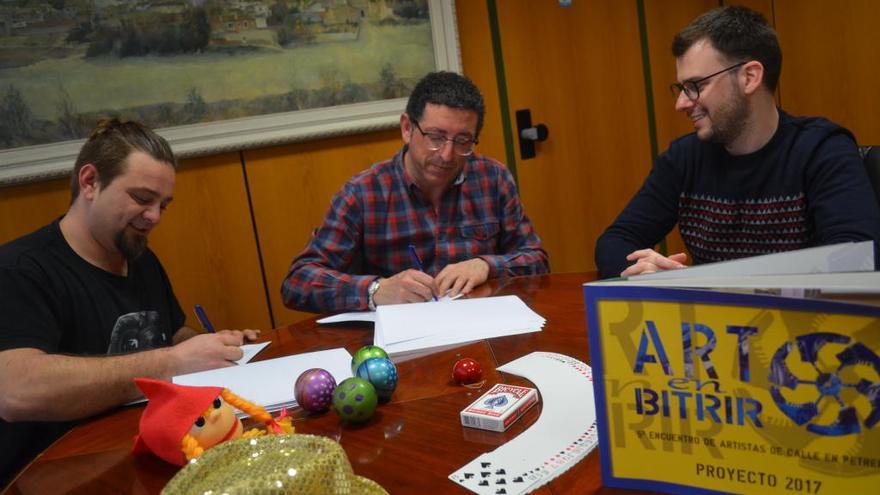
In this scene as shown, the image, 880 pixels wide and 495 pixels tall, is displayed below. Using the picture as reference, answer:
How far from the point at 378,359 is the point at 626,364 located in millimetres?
436

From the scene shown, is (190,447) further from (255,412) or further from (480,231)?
(480,231)

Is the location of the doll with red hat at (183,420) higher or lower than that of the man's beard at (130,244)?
lower

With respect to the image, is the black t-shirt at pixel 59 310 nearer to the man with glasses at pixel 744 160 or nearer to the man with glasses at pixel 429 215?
the man with glasses at pixel 429 215

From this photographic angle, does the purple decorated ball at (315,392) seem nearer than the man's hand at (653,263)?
Yes

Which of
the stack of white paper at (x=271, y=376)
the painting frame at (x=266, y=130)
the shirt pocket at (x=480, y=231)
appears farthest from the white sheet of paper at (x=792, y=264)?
the painting frame at (x=266, y=130)

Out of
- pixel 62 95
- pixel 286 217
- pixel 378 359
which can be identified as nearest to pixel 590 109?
pixel 286 217

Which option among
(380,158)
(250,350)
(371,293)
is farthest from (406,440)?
(380,158)

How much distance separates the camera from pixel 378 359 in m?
1.02

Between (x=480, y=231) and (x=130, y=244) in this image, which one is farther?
(x=480, y=231)

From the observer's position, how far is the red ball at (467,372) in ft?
3.49

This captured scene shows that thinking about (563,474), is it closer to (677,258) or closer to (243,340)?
(677,258)

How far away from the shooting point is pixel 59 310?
137cm

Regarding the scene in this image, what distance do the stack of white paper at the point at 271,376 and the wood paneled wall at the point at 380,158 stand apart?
1.36m

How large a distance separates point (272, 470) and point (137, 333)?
3.74 ft
